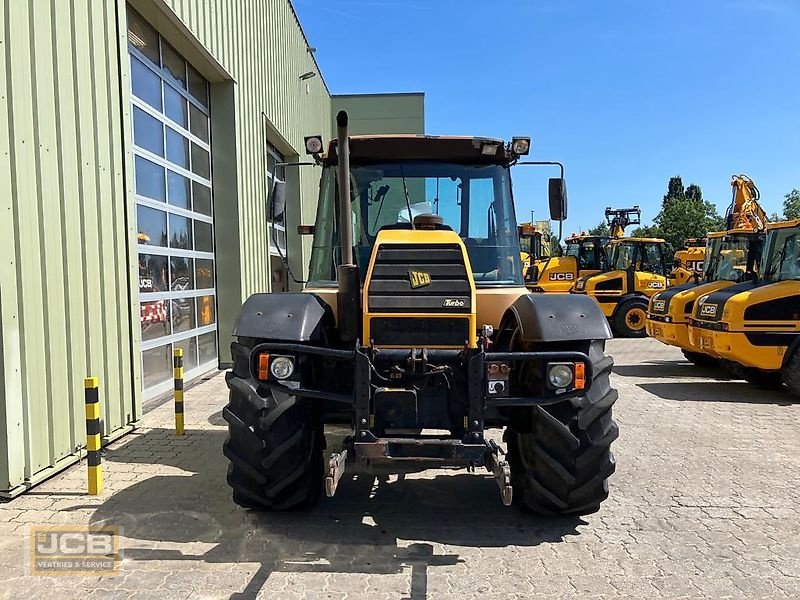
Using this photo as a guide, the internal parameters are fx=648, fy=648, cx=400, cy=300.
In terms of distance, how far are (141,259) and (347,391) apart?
4.52 metres

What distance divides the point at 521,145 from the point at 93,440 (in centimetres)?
393

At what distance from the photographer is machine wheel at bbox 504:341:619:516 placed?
4027 millimetres

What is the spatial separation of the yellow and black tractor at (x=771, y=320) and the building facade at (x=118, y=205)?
6.57 m

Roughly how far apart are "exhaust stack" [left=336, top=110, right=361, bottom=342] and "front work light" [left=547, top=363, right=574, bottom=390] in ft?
4.07

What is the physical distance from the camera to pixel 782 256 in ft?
30.5

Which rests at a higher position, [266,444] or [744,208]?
[744,208]

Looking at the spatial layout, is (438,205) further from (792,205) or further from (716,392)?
(792,205)

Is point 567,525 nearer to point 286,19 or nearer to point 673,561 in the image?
point 673,561

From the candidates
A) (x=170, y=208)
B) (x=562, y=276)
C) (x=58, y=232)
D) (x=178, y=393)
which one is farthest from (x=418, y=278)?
(x=562, y=276)

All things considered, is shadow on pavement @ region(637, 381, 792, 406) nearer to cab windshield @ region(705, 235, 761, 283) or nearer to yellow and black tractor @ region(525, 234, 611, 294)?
cab windshield @ region(705, 235, 761, 283)

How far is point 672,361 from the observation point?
500 inches

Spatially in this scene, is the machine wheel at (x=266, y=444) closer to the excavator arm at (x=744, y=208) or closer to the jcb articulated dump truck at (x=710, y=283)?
the jcb articulated dump truck at (x=710, y=283)

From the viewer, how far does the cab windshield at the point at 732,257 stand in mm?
10347

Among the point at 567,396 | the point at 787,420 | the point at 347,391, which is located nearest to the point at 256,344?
the point at 347,391
